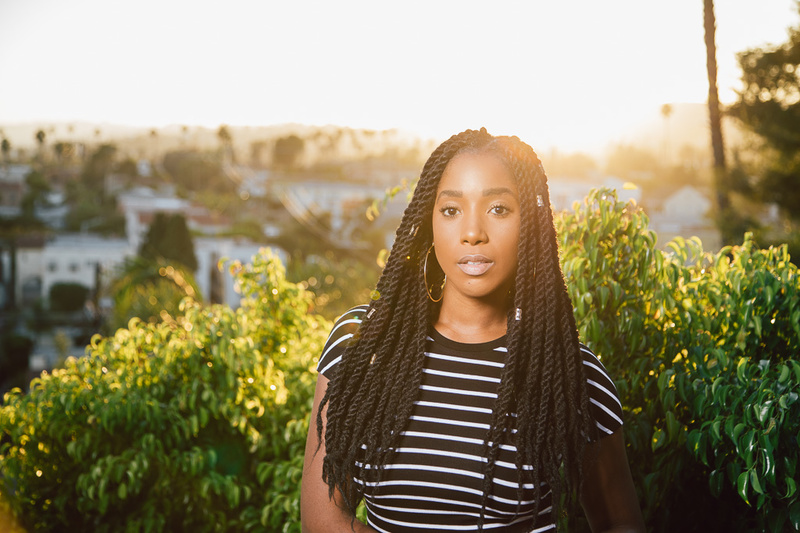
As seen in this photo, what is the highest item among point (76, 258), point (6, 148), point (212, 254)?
point (6, 148)

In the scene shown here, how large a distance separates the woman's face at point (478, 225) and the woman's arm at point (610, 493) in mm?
401

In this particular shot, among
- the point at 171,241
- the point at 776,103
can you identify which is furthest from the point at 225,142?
the point at 776,103

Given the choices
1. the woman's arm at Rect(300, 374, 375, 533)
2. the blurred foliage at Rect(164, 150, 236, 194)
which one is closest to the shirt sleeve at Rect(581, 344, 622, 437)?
the woman's arm at Rect(300, 374, 375, 533)

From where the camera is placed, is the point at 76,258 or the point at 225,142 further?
the point at 225,142

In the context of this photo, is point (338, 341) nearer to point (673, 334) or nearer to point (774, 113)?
point (673, 334)

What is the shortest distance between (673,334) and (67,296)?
2596 inches

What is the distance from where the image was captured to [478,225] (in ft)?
4.55

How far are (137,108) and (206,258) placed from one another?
50.1 m

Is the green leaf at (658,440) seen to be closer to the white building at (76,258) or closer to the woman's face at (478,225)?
the woman's face at (478,225)

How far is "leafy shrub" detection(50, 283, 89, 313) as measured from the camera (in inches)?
2403

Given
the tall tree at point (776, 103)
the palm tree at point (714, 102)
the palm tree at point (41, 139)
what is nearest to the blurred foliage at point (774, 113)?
the tall tree at point (776, 103)

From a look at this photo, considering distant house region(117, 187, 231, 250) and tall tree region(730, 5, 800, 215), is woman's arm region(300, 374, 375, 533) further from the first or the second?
distant house region(117, 187, 231, 250)

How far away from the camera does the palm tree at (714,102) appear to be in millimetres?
10914

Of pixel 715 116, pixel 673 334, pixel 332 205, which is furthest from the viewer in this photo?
pixel 332 205
